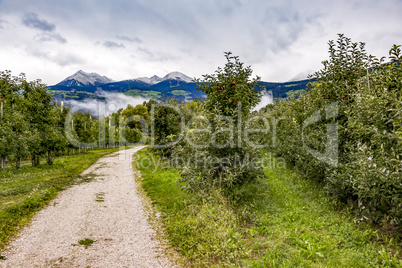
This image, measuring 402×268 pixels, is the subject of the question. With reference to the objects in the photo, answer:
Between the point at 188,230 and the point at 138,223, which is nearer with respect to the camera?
the point at 188,230

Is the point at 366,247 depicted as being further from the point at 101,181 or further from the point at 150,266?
the point at 101,181

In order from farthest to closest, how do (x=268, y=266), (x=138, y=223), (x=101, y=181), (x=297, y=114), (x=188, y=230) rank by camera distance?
(x=101, y=181)
(x=297, y=114)
(x=138, y=223)
(x=188, y=230)
(x=268, y=266)

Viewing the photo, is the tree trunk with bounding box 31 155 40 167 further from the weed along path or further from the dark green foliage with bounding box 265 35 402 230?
the dark green foliage with bounding box 265 35 402 230

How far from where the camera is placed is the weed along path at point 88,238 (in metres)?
5.74

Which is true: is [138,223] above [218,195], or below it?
below

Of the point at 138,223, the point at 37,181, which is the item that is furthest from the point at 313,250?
the point at 37,181

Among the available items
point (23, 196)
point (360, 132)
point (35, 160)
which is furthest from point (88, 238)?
point (35, 160)

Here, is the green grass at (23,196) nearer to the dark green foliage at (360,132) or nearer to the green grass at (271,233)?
the green grass at (271,233)

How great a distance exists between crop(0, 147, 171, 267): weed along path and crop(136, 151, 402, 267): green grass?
0.93m

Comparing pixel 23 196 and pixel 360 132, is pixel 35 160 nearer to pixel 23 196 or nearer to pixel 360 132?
pixel 23 196

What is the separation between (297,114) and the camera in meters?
12.8

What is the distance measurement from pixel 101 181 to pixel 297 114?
14.0 meters

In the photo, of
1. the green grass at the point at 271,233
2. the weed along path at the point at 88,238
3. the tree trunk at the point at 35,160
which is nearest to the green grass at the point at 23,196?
the weed along path at the point at 88,238

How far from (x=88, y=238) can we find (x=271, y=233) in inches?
222
